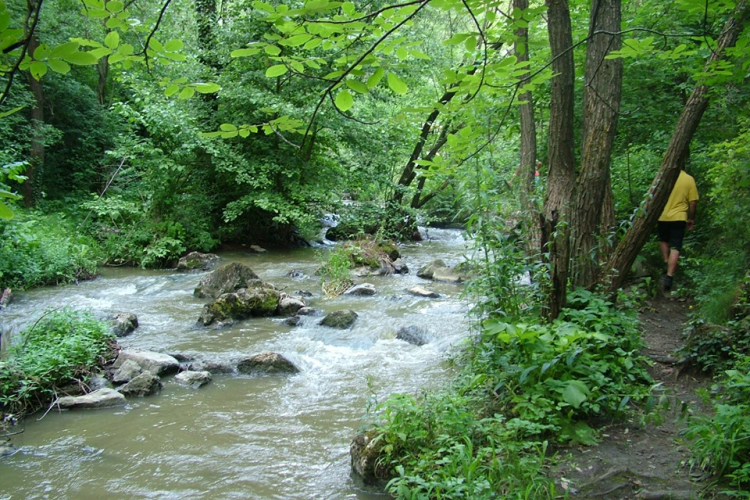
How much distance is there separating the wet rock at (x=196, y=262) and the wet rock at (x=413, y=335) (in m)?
7.18

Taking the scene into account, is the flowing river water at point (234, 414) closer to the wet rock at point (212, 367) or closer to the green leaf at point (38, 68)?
the wet rock at point (212, 367)

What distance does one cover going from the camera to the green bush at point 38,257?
10.5 meters

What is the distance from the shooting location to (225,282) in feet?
35.8

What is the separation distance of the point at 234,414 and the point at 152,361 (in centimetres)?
178

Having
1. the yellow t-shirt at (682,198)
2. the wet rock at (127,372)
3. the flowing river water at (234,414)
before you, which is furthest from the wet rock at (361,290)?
the yellow t-shirt at (682,198)

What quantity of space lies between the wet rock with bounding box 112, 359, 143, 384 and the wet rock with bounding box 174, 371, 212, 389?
19.3 inches

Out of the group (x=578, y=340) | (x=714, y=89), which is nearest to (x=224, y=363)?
(x=578, y=340)

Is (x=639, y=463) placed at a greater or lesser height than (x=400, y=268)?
greater

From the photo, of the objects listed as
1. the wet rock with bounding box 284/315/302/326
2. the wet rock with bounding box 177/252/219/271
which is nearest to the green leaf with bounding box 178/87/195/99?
the wet rock with bounding box 284/315/302/326

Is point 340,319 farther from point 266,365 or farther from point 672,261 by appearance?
point 672,261

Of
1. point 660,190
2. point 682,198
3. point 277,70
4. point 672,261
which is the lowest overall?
point 672,261

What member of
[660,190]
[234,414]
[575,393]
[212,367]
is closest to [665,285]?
[660,190]

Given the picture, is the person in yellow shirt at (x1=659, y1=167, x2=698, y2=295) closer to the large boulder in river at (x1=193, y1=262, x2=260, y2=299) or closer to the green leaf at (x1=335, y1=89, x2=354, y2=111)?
the green leaf at (x1=335, y1=89, x2=354, y2=111)

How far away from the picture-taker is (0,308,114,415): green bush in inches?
228
